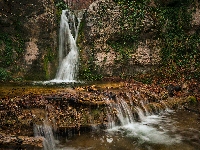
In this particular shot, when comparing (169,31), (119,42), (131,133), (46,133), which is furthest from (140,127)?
(169,31)

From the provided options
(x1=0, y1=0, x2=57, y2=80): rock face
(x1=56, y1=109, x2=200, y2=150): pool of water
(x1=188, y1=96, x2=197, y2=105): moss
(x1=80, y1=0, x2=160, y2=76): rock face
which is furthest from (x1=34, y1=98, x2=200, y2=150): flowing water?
(x1=0, y1=0, x2=57, y2=80): rock face

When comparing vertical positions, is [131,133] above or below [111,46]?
below

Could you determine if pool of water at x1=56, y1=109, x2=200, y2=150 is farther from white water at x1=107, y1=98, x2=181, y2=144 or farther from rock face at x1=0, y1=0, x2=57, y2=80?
rock face at x1=0, y1=0, x2=57, y2=80

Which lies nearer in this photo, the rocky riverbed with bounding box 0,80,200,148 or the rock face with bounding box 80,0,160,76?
the rocky riverbed with bounding box 0,80,200,148

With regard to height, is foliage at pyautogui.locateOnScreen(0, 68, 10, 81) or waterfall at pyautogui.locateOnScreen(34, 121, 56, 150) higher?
foliage at pyautogui.locateOnScreen(0, 68, 10, 81)

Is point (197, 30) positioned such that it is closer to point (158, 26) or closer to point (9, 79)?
point (158, 26)

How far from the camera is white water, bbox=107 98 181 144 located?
886 centimetres

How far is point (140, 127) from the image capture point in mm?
10016

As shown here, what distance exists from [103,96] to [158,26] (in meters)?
8.18

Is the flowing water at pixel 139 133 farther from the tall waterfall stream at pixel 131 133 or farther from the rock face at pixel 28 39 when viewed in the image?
the rock face at pixel 28 39

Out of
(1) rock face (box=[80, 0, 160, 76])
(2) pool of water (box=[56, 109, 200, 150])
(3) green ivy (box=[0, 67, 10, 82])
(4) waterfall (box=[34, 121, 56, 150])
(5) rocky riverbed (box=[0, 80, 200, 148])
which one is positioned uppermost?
(1) rock face (box=[80, 0, 160, 76])

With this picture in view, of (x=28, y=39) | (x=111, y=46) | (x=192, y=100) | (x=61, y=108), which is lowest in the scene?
(x=192, y=100)

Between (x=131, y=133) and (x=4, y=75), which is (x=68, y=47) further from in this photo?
(x=131, y=133)

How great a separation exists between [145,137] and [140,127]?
3.44 ft
